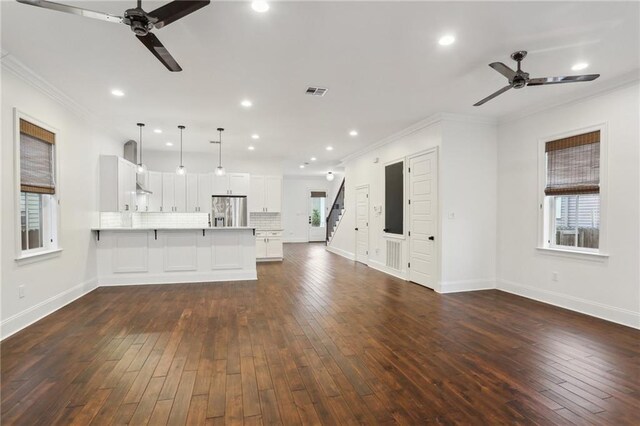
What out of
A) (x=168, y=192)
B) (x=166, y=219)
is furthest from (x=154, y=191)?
(x=166, y=219)

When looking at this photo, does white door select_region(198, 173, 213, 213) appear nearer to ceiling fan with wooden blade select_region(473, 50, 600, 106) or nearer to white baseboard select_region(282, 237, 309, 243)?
white baseboard select_region(282, 237, 309, 243)

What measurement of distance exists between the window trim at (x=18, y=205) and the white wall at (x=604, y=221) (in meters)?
6.79

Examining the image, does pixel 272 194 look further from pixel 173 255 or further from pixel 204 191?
pixel 173 255

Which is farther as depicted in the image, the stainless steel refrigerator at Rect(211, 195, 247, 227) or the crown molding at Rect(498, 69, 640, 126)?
the stainless steel refrigerator at Rect(211, 195, 247, 227)

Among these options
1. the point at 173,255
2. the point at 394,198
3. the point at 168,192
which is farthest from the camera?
the point at 168,192

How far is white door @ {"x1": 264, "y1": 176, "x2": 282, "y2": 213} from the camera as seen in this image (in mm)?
9086

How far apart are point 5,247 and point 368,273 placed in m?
5.70

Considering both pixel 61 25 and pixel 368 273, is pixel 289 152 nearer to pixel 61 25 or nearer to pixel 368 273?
pixel 368 273

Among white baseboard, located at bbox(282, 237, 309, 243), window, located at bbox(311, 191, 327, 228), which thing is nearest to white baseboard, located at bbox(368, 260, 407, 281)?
white baseboard, located at bbox(282, 237, 309, 243)

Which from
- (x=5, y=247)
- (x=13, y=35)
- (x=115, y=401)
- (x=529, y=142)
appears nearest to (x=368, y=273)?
(x=529, y=142)

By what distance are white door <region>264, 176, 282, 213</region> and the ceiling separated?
381cm

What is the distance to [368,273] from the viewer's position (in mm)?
6777

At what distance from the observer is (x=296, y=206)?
1373 centimetres

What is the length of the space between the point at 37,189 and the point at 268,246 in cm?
552
